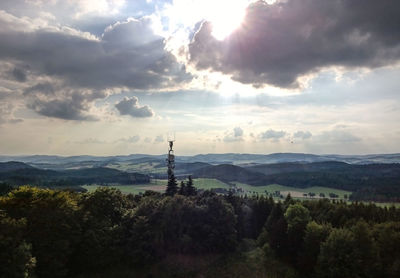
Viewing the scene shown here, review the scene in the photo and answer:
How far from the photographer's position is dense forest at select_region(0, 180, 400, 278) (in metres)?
46.4

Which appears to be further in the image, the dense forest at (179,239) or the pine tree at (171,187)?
the pine tree at (171,187)

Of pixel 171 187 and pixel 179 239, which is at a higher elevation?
pixel 171 187

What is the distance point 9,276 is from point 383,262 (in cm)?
5439

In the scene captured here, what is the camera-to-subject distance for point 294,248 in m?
59.4

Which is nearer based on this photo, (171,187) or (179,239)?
(179,239)

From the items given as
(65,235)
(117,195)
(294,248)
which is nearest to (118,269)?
(65,235)

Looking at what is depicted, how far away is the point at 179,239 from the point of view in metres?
64.6

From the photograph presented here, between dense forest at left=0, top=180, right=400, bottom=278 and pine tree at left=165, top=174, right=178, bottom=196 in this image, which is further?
pine tree at left=165, top=174, right=178, bottom=196

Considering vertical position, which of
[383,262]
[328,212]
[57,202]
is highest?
[57,202]

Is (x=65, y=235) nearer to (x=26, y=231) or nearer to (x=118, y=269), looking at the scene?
(x=26, y=231)

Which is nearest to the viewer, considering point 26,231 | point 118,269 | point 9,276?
point 9,276

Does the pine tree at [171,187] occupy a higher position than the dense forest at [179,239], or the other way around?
the pine tree at [171,187]

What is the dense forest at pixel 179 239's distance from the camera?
1828 inches

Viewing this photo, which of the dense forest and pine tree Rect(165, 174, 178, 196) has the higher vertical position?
pine tree Rect(165, 174, 178, 196)
